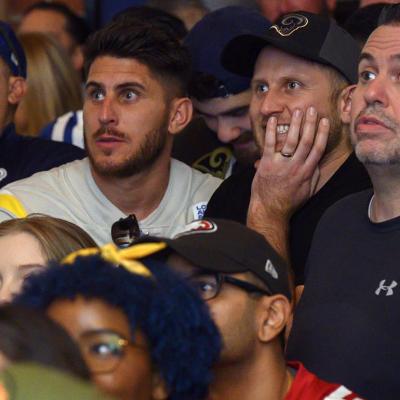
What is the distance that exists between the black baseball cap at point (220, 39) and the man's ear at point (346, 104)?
25.7 inches

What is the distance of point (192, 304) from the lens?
8.27 feet

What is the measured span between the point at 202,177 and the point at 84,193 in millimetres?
461

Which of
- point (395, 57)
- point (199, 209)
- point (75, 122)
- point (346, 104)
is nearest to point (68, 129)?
point (75, 122)

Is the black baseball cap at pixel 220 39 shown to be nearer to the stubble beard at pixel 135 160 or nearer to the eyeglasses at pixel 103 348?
the stubble beard at pixel 135 160

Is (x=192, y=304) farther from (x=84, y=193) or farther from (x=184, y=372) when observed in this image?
(x=84, y=193)

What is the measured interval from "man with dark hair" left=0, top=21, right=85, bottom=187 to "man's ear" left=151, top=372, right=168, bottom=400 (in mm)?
2465

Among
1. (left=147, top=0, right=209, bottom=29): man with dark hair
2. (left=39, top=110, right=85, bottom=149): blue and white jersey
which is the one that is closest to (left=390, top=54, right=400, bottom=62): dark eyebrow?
(left=39, top=110, right=85, bottom=149): blue and white jersey

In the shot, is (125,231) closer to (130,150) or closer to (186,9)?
(130,150)

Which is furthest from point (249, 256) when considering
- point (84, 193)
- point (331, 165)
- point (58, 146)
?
point (58, 146)

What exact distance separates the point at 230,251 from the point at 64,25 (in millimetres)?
4530

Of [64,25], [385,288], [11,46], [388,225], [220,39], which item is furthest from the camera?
[64,25]

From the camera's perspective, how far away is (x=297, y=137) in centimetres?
411

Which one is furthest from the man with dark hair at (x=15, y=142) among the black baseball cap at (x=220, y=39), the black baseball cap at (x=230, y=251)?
the black baseball cap at (x=230, y=251)

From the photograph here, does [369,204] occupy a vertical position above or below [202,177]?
above
